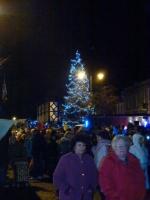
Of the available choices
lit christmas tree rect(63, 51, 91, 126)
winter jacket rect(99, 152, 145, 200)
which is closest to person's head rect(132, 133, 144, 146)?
winter jacket rect(99, 152, 145, 200)

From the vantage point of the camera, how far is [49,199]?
1397cm

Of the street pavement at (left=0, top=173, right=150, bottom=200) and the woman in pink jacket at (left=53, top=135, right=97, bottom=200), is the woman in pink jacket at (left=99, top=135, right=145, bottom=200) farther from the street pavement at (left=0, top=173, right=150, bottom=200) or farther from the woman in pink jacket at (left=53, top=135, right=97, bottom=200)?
the street pavement at (left=0, top=173, right=150, bottom=200)

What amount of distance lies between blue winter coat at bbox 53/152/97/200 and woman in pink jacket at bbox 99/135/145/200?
2.68ft

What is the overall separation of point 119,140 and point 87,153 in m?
1.11

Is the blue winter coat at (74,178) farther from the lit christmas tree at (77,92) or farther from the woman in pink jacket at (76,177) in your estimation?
the lit christmas tree at (77,92)

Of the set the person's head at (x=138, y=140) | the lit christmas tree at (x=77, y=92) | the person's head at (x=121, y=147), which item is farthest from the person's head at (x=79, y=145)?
the lit christmas tree at (x=77, y=92)

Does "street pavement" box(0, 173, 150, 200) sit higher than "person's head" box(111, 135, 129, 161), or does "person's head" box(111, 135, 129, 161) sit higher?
"person's head" box(111, 135, 129, 161)

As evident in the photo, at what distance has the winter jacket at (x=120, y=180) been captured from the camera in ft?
22.2

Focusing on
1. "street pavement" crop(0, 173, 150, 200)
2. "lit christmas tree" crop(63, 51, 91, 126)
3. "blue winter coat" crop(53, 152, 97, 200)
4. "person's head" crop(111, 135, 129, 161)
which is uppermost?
"lit christmas tree" crop(63, 51, 91, 126)

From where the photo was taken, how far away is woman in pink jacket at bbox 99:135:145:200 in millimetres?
6773

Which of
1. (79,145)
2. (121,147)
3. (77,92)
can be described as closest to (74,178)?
(79,145)

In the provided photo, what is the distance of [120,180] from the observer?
678 cm

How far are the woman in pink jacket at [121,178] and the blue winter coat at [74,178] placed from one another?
0.82 meters

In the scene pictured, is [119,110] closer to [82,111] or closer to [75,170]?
[82,111]
